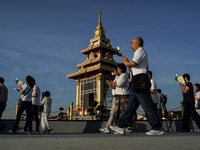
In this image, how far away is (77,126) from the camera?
7746 mm

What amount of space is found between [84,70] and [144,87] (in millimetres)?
22652

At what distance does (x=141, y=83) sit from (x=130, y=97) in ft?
1.37

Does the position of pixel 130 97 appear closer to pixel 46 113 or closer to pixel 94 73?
pixel 46 113

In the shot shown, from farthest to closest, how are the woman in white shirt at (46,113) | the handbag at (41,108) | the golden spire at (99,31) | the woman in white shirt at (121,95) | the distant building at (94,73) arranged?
1. the golden spire at (99,31)
2. the distant building at (94,73)
3. the handbag at (41,108)
4. the woman in white shirt at (46,113)
5. the woman in white shirt at (121,95)

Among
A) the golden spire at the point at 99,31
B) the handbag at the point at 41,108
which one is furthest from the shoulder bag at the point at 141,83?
the golden spire at the point at 99,31

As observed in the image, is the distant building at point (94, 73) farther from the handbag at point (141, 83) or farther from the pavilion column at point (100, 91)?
the handbag at point (141, 83)

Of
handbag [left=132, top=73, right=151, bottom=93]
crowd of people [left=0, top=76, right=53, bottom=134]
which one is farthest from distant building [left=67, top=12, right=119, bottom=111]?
handbag [left=132, top=73, right=151, bottom=93]

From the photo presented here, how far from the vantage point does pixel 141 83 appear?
3682 mm

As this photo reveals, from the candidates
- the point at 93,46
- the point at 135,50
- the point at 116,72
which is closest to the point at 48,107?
the point at 116,72

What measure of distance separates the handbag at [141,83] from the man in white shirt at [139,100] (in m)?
0.08

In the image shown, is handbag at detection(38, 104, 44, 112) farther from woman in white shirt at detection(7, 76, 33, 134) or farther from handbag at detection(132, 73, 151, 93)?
handbag at detection(132, 73, 151, 93)

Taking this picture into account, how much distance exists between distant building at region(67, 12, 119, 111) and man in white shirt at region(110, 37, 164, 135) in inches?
789

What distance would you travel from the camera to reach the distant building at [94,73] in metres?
24.8

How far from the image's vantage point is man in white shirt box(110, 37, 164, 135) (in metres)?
3.65
